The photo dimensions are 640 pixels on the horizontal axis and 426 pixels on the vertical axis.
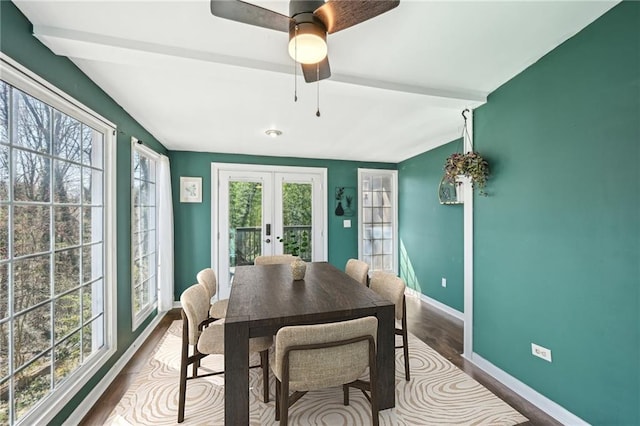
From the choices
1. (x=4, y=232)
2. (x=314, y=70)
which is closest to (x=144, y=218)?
(x=4, y=232)

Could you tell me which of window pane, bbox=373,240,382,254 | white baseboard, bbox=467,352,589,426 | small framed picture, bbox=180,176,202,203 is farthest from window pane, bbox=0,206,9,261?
window pane, bbox=373,240,382,254

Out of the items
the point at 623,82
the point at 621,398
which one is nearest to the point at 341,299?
the point at 621,398

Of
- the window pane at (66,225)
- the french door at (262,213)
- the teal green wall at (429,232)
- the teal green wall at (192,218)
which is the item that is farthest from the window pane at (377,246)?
the window pane at (66,225)

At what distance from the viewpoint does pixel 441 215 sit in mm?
3859

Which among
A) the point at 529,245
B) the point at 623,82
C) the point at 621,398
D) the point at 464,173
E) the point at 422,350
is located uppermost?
the point at 623,82

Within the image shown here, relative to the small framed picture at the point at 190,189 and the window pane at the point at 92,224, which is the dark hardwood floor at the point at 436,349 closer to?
the window pane at the point at 92,224

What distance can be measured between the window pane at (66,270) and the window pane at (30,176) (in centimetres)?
40

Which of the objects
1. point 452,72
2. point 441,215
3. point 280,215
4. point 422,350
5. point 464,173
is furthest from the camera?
point 280,215

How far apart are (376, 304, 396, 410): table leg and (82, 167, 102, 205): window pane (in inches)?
90.9

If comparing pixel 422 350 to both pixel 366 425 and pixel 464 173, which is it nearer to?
pixel 366 425

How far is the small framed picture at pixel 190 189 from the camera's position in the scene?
4031 mm

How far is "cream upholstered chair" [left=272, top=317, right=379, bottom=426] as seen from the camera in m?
1.35

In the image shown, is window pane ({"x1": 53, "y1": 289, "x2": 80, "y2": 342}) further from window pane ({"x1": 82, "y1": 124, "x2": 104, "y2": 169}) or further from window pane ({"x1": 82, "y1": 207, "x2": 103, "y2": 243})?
window pane ({"x1": 82, "y1": 124, "x2": 104, "y2": 169})

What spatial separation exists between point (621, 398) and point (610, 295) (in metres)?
0.56
